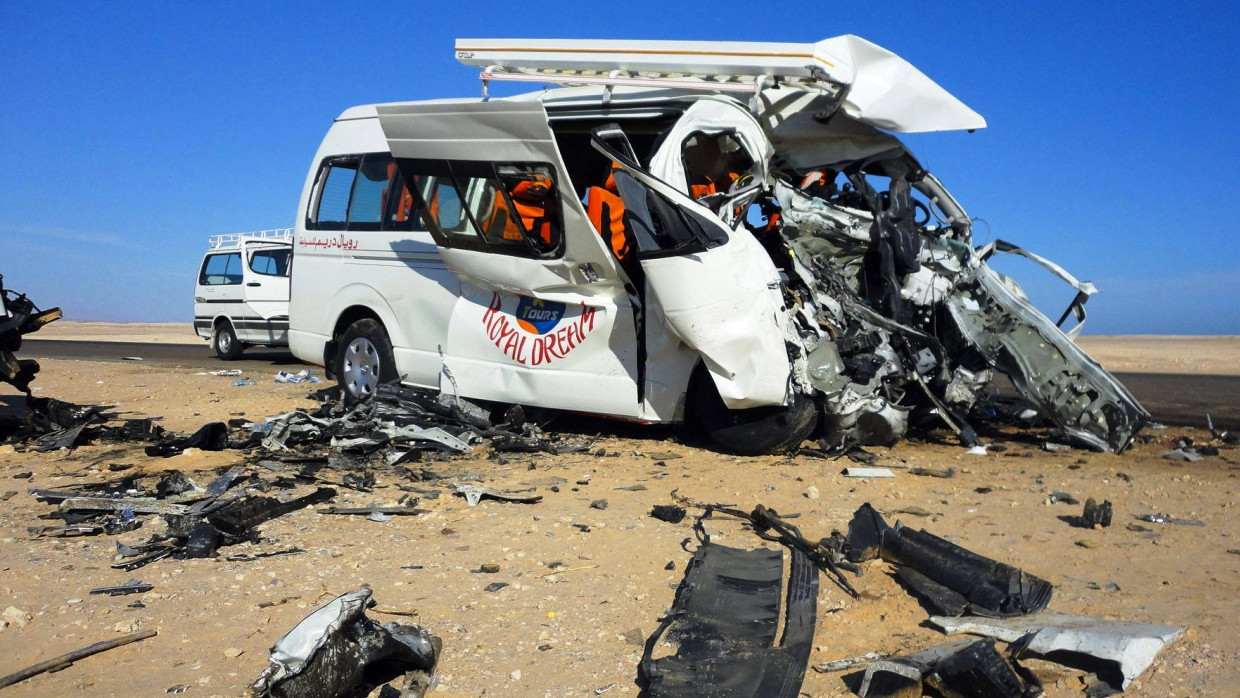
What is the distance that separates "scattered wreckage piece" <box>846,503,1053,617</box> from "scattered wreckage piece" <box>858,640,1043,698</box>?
0.63 m

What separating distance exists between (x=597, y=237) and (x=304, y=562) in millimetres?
3062

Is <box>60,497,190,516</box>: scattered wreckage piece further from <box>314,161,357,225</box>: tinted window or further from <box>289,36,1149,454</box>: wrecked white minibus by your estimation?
<box>314,161,357,225</box>: tinted window

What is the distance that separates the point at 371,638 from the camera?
3.02 metres

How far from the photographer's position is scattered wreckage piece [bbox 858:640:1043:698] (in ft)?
8.99

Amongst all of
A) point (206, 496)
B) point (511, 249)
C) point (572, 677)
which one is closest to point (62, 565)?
point (206, 496)

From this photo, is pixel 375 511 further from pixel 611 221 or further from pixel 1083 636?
pixel 1083 636

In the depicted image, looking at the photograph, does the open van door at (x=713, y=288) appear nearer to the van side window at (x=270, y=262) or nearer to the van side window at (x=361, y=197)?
the van side window at (x=361, y=197)

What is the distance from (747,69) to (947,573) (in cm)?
388

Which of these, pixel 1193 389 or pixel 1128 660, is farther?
pixel 1193 389

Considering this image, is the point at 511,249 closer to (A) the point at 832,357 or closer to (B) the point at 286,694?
(A) the point at 832,357

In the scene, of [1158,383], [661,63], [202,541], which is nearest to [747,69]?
[661,63]

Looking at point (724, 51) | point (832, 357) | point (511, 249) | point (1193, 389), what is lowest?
point (1193, 389)

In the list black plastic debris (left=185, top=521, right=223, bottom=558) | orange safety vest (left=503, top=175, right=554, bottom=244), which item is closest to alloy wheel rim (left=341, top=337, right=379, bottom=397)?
orange safety vest (left=503, top=175, right=554, bottom=244)

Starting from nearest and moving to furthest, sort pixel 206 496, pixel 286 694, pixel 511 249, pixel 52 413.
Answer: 1. pixel 286 694
2. pixel 206 496
3. pixel 511 249
4. pixel 52 413
